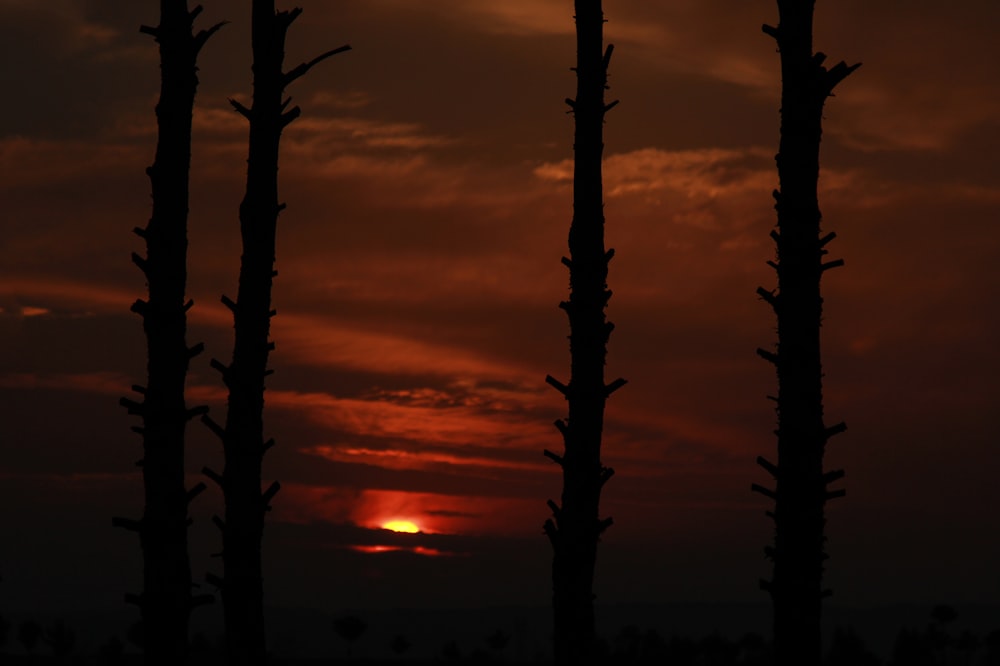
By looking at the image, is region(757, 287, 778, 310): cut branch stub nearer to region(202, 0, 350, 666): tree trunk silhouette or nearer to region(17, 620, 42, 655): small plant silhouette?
region(202, 0, 350, 666): tree trunk silhouette

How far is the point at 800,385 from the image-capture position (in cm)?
1359

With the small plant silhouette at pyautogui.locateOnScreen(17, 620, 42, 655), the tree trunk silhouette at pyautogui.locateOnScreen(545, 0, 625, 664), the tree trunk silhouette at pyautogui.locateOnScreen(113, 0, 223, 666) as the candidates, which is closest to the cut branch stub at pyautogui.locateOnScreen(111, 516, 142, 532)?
the tree trunk silhouette at pyautogui.locateOnScreen(113, 0, 223, 666)

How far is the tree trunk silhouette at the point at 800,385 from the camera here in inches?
530

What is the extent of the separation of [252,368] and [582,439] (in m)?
3.98

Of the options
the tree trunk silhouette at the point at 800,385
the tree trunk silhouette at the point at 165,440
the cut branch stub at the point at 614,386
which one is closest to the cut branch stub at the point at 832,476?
the tree trunk silhouette at the point at 800,385

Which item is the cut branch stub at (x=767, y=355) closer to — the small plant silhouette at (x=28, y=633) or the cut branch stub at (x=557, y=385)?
the cut branch stub at (x=557, y=385)

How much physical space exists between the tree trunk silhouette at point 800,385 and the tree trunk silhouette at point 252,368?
6.01 metres

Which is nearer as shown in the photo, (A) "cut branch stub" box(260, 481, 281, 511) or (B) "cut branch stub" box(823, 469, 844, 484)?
(B) "cut branch stub" box(823, 469, 844, 484)

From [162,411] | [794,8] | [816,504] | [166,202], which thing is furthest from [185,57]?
[816,504]

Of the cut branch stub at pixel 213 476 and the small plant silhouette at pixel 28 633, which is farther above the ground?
the cut branch stub at pixel 213 476

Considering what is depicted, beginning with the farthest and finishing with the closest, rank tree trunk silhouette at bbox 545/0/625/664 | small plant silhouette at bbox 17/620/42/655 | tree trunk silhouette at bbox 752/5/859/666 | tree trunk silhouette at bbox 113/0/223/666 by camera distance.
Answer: small plant silhouette at bbox 17/620/42/655 → tree trunk silhouette at bbox 545/0/625/664 → tree trunk silhouette at bbox 113/0/223/666 → tree trunk silhouette at bbox 752/5/859/666

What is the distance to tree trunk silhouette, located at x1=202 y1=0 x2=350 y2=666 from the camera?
16594 millimetres

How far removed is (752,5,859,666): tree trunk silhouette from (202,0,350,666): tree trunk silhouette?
601 centimetres

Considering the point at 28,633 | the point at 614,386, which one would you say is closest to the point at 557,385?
the point at 614,386
